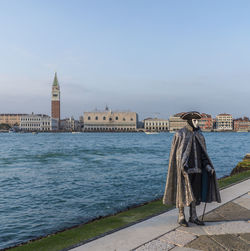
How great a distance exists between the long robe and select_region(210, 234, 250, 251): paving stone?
22.5 inches

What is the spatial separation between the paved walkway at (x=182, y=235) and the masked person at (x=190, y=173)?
0.26 meters

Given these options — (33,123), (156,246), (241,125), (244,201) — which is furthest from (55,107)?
(156,246)

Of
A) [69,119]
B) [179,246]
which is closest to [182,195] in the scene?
[179,246]

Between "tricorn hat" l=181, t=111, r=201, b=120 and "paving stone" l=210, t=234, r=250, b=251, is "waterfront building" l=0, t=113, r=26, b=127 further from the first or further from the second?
"paving stone" l=210, t=234, r=250, b=251

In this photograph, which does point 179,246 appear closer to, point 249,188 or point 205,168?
point 205,168

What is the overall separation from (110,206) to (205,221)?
4.12 meters

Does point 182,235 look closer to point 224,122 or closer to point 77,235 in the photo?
point 77,235

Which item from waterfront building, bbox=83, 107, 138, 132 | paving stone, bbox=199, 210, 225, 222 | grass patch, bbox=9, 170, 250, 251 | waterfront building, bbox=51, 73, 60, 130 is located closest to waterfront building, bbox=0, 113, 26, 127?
waterfront building, bbox=51, 73, 60, 130

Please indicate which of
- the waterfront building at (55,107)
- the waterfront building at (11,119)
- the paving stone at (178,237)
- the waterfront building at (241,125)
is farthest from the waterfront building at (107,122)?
the paving stone at (178,237)

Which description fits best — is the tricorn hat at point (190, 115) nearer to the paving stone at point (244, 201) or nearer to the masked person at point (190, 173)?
the masked person at point (190, 173)

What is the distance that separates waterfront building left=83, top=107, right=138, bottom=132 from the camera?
13950cm

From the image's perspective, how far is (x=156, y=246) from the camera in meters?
3.04

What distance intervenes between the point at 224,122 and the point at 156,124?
3343cm

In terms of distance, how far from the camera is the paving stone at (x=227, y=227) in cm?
352
